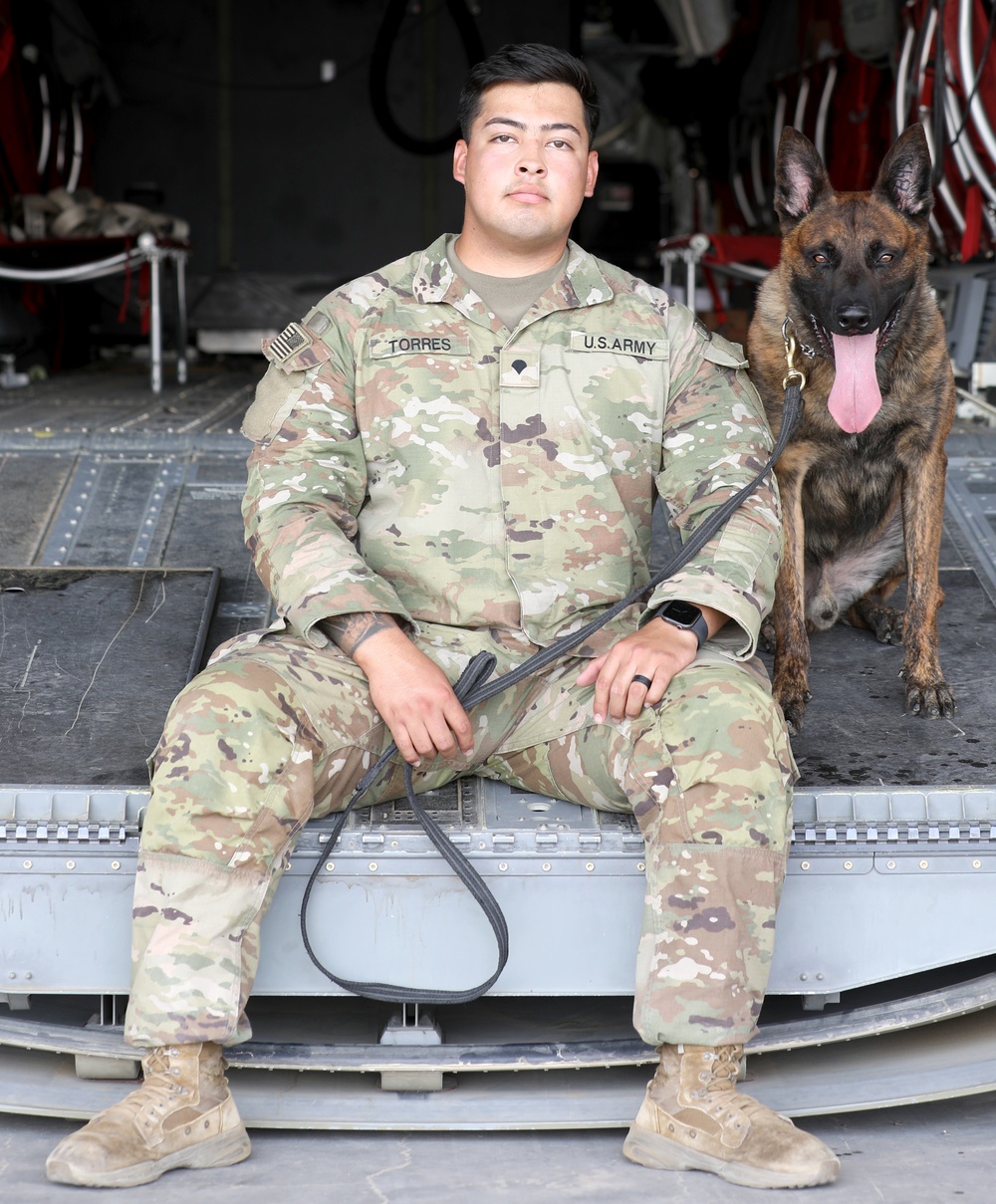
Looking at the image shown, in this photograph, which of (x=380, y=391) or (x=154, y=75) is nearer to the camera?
(x=380, y=391)

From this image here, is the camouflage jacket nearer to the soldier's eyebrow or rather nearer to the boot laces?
the soldier's eyebrow

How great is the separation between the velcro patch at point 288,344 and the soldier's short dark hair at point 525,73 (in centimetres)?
42

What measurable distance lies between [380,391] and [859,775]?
97 centimetres

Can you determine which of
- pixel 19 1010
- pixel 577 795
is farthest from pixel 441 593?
pixel 19 1010

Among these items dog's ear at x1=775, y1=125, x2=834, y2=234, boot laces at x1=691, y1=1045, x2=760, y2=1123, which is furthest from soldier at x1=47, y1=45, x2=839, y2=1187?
dog's ear at x1=775, y1=125, x2=834, y2=234

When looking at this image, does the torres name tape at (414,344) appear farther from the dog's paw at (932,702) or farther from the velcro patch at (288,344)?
the dog's paw at (932,702)

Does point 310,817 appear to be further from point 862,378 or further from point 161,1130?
point 862,378

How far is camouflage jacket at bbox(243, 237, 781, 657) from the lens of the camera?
2125 mm

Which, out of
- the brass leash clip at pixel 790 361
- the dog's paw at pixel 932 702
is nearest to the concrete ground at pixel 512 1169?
the dog's paw at pixel 932 702

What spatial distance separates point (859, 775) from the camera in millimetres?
2100

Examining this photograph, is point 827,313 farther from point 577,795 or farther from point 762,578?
point 577,795

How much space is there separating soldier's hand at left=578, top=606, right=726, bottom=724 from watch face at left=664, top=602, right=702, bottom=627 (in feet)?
0.09

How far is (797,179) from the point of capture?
103 inches

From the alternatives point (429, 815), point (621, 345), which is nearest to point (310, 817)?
point (429, 815)
